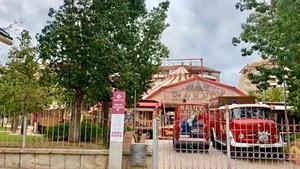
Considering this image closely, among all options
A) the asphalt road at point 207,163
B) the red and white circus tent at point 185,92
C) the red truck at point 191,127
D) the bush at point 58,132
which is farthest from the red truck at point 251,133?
the red and white circus tent at point 185,92

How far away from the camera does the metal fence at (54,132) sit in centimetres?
1123

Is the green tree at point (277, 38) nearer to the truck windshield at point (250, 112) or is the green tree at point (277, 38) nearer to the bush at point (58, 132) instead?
the truck windshield at point (250, 112)

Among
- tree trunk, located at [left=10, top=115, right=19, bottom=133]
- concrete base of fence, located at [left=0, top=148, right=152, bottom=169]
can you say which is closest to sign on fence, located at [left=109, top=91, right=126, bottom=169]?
concrete base of fence, located at [left=0, top=148, right=152, bottom=169]

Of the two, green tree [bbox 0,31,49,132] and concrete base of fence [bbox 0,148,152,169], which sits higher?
green tree [bbox 0,31,49,132]

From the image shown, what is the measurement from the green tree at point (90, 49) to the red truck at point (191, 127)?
2809 millimetres

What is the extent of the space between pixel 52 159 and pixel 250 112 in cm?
809

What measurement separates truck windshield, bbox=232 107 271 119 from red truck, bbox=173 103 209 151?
1.56 meters

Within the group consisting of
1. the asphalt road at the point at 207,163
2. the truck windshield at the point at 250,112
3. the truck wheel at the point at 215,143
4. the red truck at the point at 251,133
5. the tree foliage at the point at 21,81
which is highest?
the tree foliage at the point at 21,81

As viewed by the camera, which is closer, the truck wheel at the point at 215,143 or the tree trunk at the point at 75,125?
the tree trunk at the point at 75,125

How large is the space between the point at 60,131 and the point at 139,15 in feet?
18.4

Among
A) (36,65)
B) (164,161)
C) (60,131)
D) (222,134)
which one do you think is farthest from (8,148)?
(222,134)

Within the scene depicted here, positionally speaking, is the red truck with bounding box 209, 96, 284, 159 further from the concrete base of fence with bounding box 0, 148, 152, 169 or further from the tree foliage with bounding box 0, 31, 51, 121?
the tree foliage with bounding box 0, 31, 51, 121

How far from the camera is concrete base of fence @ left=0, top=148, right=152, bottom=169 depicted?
10.5 m

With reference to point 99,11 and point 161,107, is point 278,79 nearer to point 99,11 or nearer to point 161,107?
point 99,11
